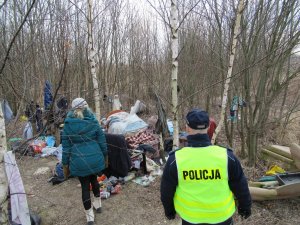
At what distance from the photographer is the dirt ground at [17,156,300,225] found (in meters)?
3.56

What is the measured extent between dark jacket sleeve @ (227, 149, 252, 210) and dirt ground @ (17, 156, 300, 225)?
1.63 m

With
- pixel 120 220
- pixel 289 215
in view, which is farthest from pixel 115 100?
pixel 289 215

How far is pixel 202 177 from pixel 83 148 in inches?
72.2

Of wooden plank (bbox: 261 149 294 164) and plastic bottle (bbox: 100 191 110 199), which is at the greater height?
wooden plank (bbox: 261 149 294 164)

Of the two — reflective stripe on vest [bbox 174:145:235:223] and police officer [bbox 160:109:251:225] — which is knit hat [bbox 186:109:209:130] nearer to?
police officer [bbox 160:109:251:225]

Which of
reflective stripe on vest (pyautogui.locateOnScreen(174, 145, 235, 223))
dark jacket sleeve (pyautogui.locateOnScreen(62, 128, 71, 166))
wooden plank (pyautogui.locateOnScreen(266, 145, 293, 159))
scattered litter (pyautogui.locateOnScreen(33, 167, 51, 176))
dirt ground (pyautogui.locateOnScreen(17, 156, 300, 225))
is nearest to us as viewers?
reflective stripe on vest (pyautogui.locateOnScreen(174, 145, 235, 223))

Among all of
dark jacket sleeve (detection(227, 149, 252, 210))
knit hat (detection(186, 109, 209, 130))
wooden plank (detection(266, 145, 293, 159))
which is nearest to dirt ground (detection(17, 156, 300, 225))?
wooden plank (detection(266, 145, 293, 159))

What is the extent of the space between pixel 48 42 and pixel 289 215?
7.12m

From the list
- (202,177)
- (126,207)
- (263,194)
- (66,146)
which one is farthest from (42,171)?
(202,177)

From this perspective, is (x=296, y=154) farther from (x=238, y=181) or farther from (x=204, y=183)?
(x=204, y=183)

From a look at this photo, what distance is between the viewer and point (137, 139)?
21.0 ft

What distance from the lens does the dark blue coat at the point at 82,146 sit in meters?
3.13

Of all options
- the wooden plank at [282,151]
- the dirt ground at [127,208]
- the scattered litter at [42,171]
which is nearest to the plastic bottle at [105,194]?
the dirt ground at [127,208]

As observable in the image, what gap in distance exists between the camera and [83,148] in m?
3.21
